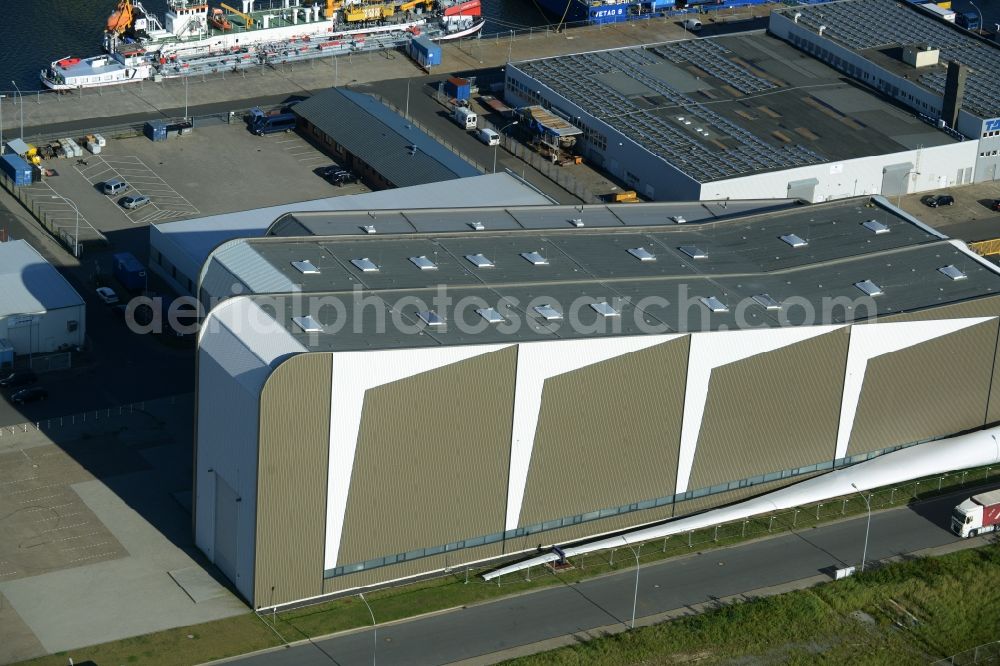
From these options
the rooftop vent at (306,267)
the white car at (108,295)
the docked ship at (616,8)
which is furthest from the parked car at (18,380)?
the docked ship at (616,8)

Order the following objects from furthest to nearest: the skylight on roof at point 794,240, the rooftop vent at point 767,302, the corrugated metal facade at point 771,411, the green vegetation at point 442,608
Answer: the skylight on roof at point 794,240, the rooftop vent at point 767,302, the corrugated metal facade at point 771,411, the green vegetation at point 442,608

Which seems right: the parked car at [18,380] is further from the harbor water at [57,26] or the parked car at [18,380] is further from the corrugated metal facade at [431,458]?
the harbor water at [57,26]

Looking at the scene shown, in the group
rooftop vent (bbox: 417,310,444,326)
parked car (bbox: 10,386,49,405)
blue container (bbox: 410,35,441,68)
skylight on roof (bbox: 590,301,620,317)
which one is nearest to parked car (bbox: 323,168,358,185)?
blue container (bbox: 410,35,441,68)

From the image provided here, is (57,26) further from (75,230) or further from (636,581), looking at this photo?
(636,581)

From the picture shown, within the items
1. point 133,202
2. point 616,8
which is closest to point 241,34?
point 133,202

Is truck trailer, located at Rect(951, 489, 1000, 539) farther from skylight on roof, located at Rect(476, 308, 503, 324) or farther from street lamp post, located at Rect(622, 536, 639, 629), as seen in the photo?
skylight on roof, located at Rect(476, 308, 503, 324)

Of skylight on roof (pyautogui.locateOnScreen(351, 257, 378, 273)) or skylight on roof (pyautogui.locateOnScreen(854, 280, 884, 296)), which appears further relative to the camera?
skylight on roof (pyautogui.locateOnScreen(854, 280, 884, 296))
